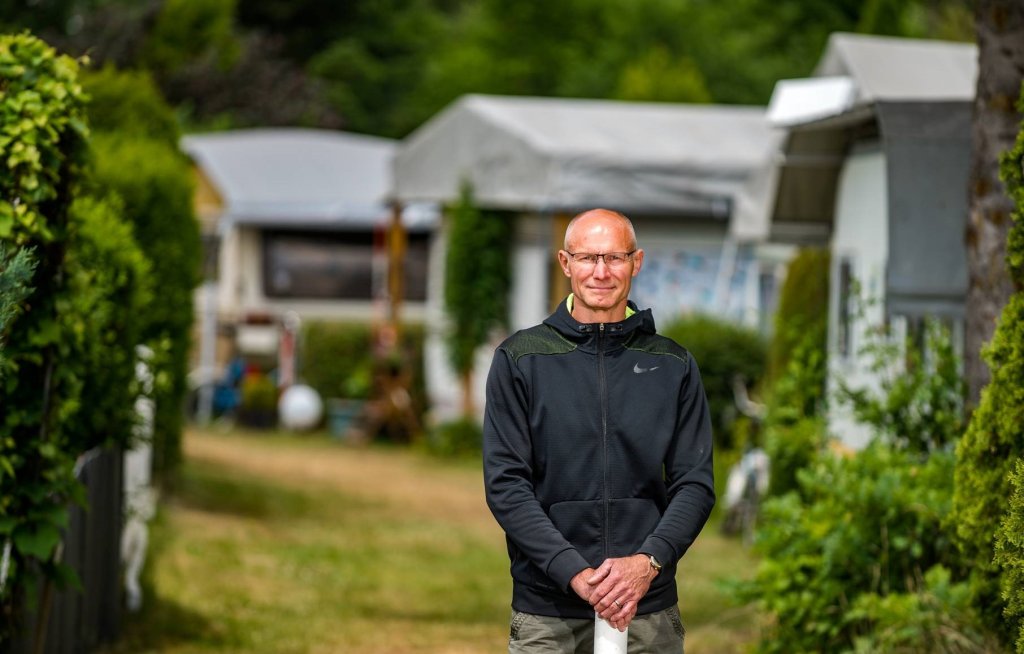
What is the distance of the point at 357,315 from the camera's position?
23922 mm

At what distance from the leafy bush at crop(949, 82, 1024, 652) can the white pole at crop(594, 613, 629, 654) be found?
128cm

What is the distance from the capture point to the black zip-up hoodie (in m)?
4.21

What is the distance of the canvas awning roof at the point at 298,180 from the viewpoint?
2262 centimetres

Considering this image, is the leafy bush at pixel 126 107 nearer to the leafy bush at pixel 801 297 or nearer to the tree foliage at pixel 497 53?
the leafy bush at pixel 801 297

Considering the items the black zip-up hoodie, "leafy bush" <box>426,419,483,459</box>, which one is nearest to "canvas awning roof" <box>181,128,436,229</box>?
"leafy bush" <box>426,419,483,459</box>

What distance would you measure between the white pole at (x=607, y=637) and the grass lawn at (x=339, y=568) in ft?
10.6

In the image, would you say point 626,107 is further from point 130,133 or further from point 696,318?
point 130,133

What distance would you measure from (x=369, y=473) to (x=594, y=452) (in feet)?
38.9

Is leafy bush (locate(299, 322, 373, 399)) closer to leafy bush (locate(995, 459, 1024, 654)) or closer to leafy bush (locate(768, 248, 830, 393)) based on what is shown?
leafy bush (locate(768, 248, 830, 393))

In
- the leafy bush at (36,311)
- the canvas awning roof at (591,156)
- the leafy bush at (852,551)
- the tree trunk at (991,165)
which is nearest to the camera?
the leafy bush at (36,311)

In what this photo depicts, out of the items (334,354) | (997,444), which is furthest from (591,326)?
(334,354)

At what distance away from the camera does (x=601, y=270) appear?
4.27 meters

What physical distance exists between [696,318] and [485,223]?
11.8 ft

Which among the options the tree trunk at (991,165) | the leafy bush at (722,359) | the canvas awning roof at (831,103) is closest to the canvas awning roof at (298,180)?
the leafy bush at (722,359)
